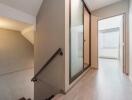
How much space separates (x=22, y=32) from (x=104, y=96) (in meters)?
3.23

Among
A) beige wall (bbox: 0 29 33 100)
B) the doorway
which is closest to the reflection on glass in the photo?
beige wall (bbox: 0 29 33 100)

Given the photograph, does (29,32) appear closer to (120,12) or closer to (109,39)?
(120,12)

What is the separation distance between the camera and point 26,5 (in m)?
2.65

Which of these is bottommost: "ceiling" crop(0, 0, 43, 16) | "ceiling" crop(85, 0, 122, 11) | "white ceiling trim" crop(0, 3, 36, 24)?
"white ceiling trim" crop(0, 3, 36, 24)

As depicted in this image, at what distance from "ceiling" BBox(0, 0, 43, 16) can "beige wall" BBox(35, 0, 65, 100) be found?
0.13 metres

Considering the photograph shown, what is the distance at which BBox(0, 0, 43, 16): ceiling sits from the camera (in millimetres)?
2410

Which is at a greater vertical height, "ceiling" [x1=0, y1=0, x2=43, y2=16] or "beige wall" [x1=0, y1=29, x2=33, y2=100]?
"ceiling" [x1=0, y1=0, x2=43, y2=16]

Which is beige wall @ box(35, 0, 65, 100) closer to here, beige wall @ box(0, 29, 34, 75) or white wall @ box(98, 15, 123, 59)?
beige wall @ box(0, 29, 34, 75)

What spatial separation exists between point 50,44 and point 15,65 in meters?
2.10

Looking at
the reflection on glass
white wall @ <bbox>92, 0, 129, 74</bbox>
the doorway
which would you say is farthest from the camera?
the doorway

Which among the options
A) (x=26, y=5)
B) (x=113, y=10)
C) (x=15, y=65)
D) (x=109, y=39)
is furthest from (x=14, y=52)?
(x=109, y=39)

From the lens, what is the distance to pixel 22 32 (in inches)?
153

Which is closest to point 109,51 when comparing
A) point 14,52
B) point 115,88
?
point 115,88

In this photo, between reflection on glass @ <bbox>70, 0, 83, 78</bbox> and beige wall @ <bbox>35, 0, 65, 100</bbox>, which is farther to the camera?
reflection on glass @ <bbox>70, 0, 83, 78</bbox>
